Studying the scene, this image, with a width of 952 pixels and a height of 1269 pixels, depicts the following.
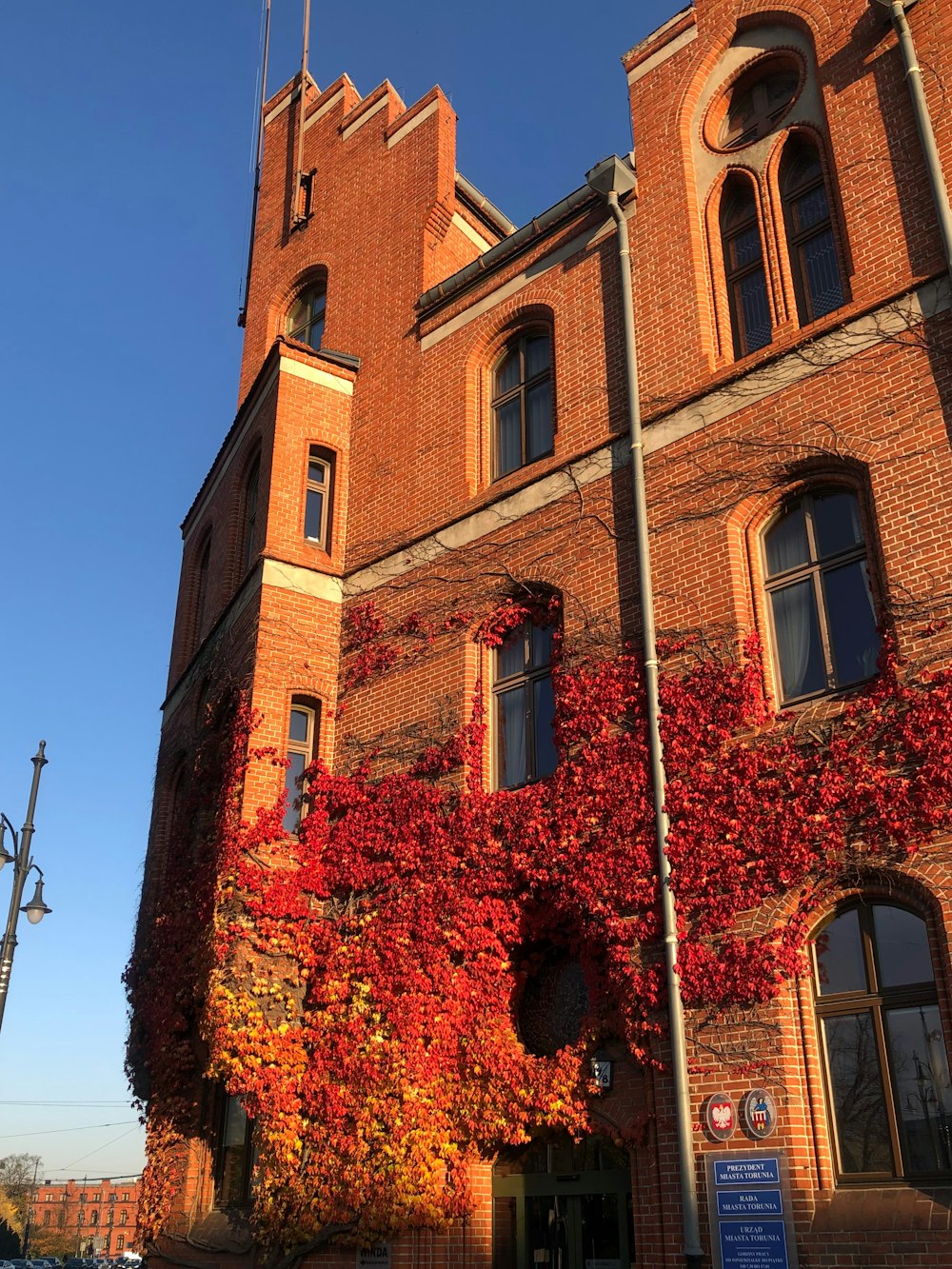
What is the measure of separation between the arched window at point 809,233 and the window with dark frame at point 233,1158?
1123 centimetres

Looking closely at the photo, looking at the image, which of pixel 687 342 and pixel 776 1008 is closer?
pixel 776 1008

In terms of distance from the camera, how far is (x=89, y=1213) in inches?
5044

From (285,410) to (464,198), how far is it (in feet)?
16.7

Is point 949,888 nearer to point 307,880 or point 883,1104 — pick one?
point 883,1104

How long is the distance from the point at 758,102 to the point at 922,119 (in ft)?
10.4

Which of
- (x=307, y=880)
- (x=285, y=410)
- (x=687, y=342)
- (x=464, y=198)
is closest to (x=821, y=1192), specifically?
(x=307, y=880)

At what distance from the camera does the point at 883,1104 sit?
955 cm

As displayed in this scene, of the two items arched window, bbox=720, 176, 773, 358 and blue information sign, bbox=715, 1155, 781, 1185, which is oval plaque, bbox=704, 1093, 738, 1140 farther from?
arched window, bbox=720, 176, 773, 358

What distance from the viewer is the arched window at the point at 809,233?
12.9 metres

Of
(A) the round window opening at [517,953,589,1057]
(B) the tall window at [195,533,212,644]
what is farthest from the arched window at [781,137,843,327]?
(B) the tall window at [195,533,212,644]

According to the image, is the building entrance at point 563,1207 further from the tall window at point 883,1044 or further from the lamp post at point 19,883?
the lamp post at point 19,883

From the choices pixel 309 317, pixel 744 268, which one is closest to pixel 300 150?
pixel 309 317

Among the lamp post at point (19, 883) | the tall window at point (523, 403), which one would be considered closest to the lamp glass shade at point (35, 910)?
the lamp post at point (19, 883)

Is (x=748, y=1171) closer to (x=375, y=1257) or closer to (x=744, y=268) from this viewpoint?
(x=375, y=1257)
